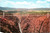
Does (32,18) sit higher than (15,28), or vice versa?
(32,18)

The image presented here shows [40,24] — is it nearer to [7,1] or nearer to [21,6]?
[21,6]

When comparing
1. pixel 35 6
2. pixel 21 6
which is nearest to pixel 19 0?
pixel 21 6

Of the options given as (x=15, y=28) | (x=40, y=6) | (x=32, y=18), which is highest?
(x=40, y=6)

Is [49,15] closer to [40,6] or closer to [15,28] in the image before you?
[40,6]
